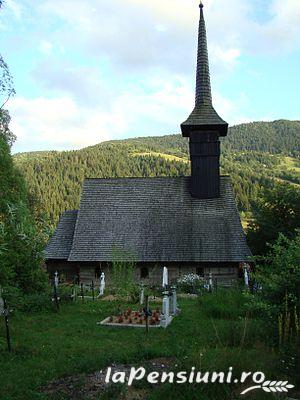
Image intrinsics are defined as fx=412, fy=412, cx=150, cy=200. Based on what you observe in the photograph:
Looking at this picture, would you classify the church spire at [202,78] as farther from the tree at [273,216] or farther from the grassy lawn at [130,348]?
the grassy lawn at [130,348]

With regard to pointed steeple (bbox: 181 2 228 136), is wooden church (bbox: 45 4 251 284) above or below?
below

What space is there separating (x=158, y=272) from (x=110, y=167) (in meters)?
115

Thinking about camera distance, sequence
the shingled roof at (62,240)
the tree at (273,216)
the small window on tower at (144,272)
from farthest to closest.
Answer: the shingled roof at (62,240) → the small window on tower at (144,272) → the tree at (273,216)

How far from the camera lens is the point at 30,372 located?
26.7ft

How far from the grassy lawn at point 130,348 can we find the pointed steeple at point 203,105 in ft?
49.2

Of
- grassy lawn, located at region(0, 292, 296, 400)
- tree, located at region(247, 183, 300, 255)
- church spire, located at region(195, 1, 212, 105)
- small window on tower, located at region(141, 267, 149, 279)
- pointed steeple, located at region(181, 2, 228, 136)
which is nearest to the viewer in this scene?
grassy lawn, located at region(0, 292, 296, 400)

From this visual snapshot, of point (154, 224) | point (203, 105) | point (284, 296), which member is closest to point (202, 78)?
point (203, 105)

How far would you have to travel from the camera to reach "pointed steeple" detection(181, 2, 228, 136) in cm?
2727

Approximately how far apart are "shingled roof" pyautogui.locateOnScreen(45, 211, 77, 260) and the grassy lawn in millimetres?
11498

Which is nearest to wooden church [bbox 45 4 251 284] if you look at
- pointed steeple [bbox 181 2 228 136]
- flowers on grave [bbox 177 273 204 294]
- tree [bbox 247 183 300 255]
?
pointed steeple [bbox 181 2 228 136]

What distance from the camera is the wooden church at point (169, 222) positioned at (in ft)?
80.5

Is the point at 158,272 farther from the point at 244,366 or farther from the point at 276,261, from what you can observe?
the point at 244,366

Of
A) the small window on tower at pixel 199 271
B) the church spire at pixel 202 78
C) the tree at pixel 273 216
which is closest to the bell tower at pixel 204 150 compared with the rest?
the church spire at pixel 202 78

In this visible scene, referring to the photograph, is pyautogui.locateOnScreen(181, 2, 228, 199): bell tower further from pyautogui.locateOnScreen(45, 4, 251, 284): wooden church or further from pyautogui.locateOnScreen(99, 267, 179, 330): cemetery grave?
pyautogui.locateOnScreen(99, 267, 179, 330): cemetery grave
